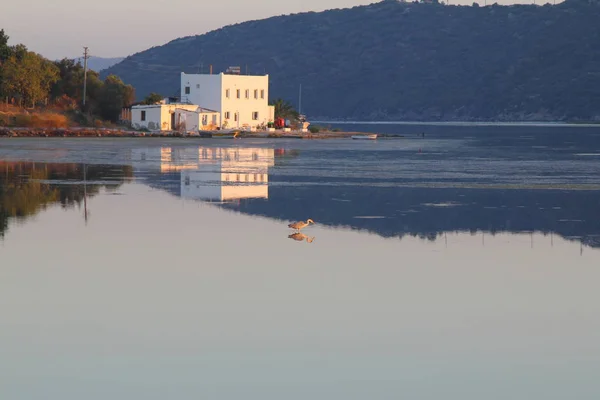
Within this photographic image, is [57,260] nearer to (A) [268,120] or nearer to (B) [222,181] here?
(B) [222,181]

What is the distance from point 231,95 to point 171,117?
18.7 feet

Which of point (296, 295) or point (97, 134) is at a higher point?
point (296, 295)

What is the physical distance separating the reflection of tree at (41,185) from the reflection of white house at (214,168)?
2088mm

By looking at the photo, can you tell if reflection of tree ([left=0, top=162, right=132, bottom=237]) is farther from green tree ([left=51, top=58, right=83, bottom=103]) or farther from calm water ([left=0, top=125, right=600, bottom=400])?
green tree ([left=51, top=58, right=83, bottom=103])

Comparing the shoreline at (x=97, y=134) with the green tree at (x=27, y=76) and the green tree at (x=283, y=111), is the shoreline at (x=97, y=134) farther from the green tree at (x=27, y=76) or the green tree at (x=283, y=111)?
the green tree at (x=283, y=111)

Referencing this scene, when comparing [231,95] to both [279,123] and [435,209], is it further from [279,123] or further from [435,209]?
[435,209]

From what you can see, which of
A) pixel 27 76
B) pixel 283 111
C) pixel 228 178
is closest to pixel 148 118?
pixel 27 76

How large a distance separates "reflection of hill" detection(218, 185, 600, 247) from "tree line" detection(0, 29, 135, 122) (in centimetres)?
4934

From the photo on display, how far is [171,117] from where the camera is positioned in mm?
81312

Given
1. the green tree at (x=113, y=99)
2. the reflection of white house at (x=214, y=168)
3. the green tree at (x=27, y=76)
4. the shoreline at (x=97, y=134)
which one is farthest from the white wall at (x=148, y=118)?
the reflection of white house at (x=214, y=168)

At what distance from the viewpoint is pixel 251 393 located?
361 inches

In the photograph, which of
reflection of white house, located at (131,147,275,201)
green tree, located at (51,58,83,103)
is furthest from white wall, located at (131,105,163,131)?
reflection of white house, located at (131,147,275,201)

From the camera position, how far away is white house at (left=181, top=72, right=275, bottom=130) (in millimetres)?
84250

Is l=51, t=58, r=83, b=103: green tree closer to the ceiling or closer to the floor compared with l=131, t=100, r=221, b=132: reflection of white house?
closer to the ceiling
